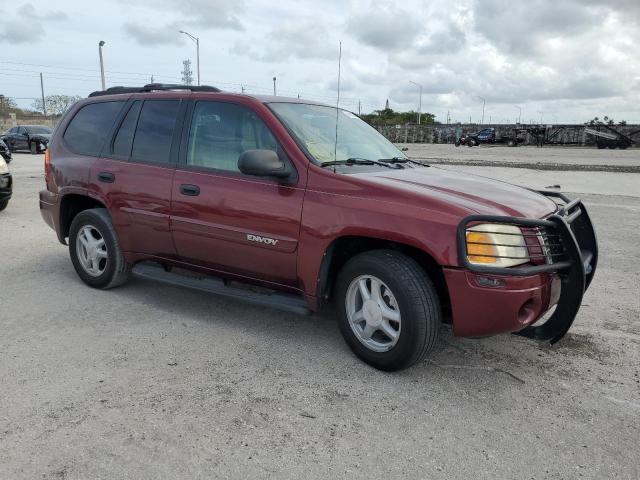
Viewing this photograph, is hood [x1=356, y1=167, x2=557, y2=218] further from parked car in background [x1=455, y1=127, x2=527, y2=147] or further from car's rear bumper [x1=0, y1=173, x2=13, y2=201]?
parked car in background [x1=455, y1=127, x2=527, y2=147]

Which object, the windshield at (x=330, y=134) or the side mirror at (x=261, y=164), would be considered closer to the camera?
the side mirror at (x=261, y=164)

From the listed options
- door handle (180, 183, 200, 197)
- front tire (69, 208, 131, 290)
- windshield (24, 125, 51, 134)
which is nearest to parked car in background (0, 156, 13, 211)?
front tire (69, 208, 131, 290)

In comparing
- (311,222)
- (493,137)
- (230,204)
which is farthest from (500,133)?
(311,222)

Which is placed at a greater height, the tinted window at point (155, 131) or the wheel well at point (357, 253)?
the tinted window at point (155, 131)

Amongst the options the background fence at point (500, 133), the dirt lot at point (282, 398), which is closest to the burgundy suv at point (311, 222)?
the dirt lot at point (282, 398)

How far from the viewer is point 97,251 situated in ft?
16.1

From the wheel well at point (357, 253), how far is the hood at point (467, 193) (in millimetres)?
351

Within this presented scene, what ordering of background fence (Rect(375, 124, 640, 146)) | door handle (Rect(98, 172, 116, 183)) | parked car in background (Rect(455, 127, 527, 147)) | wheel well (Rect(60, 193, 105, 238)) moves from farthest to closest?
parked car in background (Rect(455, 127, 527, 147))
background fence (Rect(375, 124, 640, 146))
wheel well (Rect(60, 193, 105, 238))
door handle (Rect(98, 172, 116, 183))

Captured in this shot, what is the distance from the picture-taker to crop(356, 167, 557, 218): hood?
10.5ft

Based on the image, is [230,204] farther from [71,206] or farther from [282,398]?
[71,206]

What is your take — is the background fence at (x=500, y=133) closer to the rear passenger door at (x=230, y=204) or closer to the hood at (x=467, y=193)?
the rear passenger door at (x=230, y=204)

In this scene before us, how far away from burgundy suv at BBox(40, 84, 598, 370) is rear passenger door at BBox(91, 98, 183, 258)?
0.04 feet

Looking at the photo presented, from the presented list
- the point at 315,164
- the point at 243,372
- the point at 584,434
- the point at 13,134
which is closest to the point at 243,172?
the point at 315,164

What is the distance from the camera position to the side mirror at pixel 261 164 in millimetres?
3477
